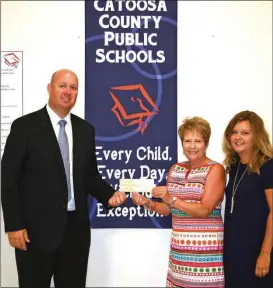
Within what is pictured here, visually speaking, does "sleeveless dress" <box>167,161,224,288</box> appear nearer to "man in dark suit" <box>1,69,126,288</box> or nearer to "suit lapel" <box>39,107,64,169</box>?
"man in dark suit" <box>1,69,126,288</box>

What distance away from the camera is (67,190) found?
7.74 feet

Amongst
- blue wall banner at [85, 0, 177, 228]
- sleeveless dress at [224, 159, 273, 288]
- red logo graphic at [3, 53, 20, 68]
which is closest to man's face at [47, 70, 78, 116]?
blue wall banner at [85, 0, 177, 228]

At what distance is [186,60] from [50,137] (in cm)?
156

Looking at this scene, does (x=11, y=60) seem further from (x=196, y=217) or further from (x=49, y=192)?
(x=196, y=217)

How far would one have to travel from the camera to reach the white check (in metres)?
2.54

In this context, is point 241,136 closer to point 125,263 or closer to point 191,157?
point 191,157

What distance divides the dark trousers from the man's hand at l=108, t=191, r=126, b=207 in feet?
0.95

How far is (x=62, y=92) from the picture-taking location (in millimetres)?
2430

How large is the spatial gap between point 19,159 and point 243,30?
227 cm

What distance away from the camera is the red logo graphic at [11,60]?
3340 mm

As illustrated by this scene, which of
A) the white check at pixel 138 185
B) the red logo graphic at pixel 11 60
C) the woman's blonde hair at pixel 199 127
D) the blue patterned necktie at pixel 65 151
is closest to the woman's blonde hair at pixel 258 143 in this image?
the woman's blonde hair at pixel 199 127

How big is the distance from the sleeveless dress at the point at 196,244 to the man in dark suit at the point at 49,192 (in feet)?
2.01

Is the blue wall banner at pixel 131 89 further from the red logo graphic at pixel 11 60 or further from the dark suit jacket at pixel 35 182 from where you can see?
the dark suit jacket at pixel 35 182

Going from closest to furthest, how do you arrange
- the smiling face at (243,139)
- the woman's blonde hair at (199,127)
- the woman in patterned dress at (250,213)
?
the woman in patterned dress at (250,213)
the smiling face at (243,139)
the woman's blonde hair at (199,127)
